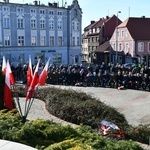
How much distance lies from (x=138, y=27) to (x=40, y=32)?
18.2 m

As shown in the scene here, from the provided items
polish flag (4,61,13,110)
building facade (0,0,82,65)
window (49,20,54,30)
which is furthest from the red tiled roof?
polish flag (4,61,13,110)

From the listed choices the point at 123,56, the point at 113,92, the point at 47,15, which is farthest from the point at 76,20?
the point at 113,92

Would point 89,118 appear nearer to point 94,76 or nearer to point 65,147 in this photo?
point 65,147

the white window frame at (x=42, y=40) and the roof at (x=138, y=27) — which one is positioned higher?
the roof at (x=138, y=27)

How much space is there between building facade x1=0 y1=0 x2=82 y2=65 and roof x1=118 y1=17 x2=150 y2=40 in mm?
9013

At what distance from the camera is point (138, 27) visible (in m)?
54.9

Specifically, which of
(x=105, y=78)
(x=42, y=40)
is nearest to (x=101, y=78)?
(x=105, y=78)

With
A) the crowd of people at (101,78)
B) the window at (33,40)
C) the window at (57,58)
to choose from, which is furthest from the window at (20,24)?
the crowd of people at (101,78)

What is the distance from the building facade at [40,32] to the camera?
44969 millimetres

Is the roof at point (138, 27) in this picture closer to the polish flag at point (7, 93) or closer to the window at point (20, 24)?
the window at point (20, 24)

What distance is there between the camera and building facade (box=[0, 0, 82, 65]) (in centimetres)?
4497

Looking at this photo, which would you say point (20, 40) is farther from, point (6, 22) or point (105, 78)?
point (105, 78)

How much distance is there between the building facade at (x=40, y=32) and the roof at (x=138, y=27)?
9.01m

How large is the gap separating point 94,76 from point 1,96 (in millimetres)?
14126
